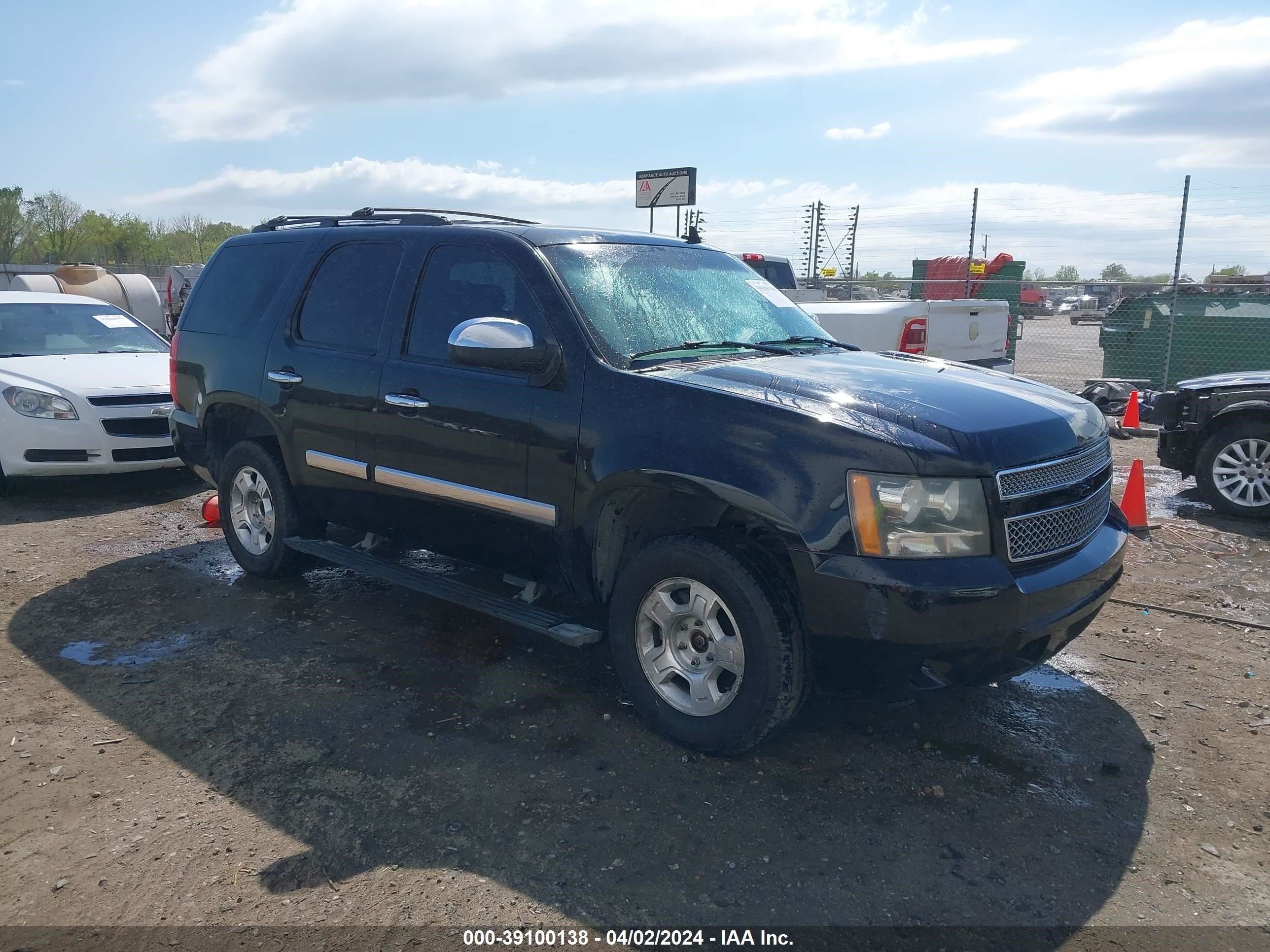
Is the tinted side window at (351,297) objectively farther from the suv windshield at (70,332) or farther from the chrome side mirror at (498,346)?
the suv windshield at (70,332)

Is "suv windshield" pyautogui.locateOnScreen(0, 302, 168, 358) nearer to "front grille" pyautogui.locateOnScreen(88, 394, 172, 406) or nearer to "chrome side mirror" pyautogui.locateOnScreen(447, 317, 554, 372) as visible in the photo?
"front grille" pyautogui.locateOnScreen(88, 394, 172, 406)

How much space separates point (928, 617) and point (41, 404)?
7356 millimetres

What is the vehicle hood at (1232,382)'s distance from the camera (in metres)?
7.55

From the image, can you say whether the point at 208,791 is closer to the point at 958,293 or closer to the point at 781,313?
the point at 781,313

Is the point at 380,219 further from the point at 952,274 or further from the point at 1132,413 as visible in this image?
the point at 952,274

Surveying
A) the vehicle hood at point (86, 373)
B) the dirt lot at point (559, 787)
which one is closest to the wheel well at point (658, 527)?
the dirt lot at point (559, 787)

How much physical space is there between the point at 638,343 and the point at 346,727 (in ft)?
6.43

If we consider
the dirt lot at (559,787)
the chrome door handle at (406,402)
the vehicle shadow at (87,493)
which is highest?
the chrome door handle at (406,402)

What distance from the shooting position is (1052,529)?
3.48 m

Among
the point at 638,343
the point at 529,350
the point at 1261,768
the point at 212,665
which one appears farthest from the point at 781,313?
the point at 212,665

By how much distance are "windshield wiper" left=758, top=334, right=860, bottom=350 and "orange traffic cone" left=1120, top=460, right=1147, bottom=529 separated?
318cm

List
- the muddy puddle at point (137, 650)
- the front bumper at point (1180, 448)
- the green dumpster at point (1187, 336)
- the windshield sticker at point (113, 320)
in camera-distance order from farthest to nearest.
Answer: the green dumpster at point (1187, 336), the windshield sticker at point (113, 320), the front bumper at point (1180, 448), the muddy puddle at point (137, 650)

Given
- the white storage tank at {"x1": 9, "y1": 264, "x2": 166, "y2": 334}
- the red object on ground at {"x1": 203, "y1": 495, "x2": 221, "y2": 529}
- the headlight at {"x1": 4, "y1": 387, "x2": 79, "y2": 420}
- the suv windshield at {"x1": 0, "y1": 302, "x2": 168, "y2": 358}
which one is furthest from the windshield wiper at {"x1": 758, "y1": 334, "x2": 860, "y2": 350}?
the white storage tank at {"x1": 9, "y1": 264, "x2": 166, "y2": 334}

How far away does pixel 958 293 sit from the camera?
61.7ft
